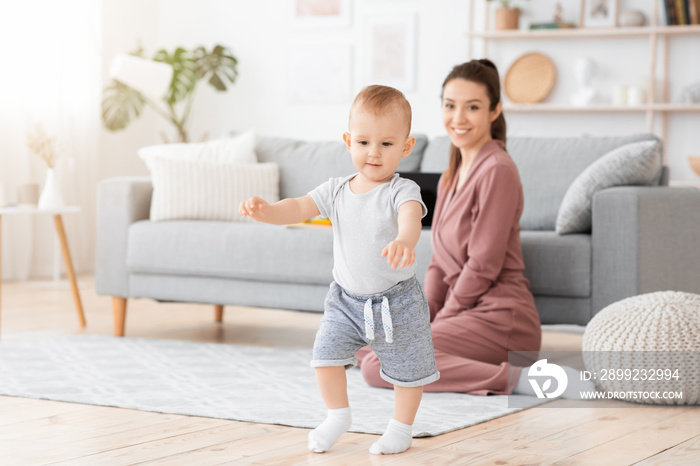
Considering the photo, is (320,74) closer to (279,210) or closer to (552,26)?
(552,26)

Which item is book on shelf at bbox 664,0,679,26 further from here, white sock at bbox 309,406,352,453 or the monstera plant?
white sock at bbox 309,406,352,453

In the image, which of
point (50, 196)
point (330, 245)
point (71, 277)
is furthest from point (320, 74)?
point (330, 245)

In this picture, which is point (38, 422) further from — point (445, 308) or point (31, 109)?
point (31, 109)

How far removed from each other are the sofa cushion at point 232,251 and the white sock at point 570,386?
2.94 ft

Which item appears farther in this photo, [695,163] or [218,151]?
[695,163]

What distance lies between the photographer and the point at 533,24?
5.55 metres

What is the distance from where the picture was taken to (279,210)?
1.73 meters

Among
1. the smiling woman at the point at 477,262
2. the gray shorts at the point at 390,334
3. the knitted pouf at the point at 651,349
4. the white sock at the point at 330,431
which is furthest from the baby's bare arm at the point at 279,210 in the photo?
the knitted pouf at the point at 651,349

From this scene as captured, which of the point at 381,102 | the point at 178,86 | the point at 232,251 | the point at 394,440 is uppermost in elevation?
the point at 178,86

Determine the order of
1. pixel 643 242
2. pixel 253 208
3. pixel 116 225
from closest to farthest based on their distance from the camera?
pixel 253 208 → pixel 643 242 → pixel 116 225

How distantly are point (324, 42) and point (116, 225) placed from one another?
300 centimetres

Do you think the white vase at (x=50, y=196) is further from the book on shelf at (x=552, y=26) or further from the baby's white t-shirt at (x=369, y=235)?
the book on shelf at (x=552, y=26)

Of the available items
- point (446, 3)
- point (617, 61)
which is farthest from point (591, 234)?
point (446, 3)

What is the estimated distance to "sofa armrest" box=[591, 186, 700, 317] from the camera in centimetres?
274
